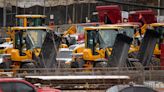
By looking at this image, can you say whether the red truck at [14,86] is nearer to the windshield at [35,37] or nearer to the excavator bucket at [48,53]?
the excavator bucket at [48,53]

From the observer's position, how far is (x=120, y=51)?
2088cm

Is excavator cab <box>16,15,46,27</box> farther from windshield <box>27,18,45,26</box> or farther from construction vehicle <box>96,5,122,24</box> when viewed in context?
construction vehicle <box>96,5,122,24</box>

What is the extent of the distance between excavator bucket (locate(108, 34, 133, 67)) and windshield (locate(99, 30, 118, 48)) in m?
0.86

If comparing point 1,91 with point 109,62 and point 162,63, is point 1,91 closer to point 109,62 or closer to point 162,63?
point 109,62

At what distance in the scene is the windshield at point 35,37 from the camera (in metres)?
22.3

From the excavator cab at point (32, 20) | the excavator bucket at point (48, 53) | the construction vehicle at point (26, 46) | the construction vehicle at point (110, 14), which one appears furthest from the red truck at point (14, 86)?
the construction vehicle at point (110, 14)

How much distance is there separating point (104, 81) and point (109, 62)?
13.4 ft

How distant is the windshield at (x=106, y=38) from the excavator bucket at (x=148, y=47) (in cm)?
155

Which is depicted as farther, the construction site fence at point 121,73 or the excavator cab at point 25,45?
the excavator cab at point 25,45

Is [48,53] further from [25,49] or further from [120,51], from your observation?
[120,51]

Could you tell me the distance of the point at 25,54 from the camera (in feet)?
72.5

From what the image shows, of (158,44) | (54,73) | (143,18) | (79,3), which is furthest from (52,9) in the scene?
(54,73)

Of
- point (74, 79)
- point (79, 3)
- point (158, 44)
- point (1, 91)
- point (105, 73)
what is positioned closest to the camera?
point (1, 91)

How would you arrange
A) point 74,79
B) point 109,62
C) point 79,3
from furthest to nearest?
point 79,3 < point 109,62 < point 74,79
